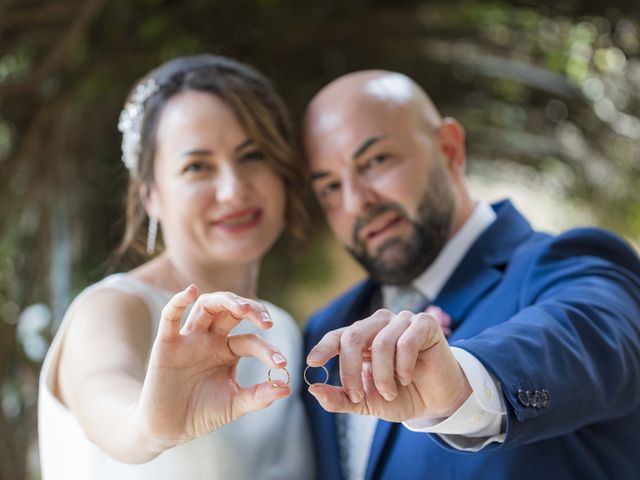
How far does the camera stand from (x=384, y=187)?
2.37 m

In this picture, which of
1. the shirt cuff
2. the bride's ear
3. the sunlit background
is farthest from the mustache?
the sunlit background

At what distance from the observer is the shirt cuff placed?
1.39 metres

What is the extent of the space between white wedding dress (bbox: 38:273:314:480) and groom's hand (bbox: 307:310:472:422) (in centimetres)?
84

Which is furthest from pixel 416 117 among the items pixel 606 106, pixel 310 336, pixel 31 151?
pixel 606 106

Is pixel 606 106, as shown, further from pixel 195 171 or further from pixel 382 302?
pixel 195 171

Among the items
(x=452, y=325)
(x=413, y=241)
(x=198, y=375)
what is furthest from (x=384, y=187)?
(x=198, y=375)

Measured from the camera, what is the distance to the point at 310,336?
8.50 feet

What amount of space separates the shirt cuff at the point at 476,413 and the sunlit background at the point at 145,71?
2.09m

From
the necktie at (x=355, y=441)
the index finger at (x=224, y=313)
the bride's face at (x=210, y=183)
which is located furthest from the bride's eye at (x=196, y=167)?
the index finger at (x=224, y=313)

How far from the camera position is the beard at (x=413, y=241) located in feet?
7.72

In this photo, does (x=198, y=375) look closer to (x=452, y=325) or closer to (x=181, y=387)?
(x=181, y=387)

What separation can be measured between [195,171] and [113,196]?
2.22 metres

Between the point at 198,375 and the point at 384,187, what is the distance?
1096 millimetres

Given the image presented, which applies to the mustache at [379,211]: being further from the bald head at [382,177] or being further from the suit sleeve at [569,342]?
the suit sleeve at [569,342]
